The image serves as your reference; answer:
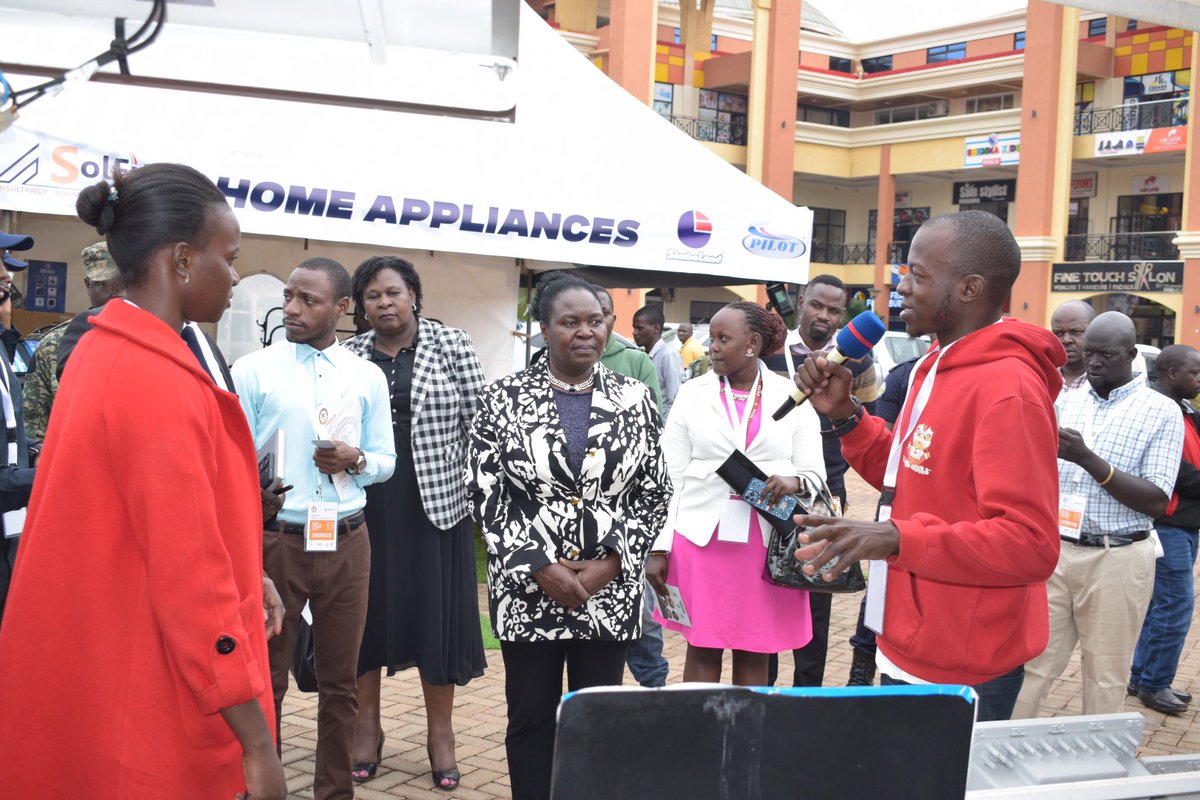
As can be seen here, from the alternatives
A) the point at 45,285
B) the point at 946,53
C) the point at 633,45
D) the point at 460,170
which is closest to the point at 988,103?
the point at 946,53

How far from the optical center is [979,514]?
2797 millimetres

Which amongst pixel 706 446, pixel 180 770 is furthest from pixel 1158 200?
pixel 180 770

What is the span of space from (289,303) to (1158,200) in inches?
1484

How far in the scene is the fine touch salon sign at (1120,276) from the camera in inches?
1248

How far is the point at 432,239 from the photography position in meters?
7.26

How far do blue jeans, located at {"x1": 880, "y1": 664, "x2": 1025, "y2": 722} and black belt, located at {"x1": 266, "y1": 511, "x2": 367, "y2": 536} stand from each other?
2.28 metres

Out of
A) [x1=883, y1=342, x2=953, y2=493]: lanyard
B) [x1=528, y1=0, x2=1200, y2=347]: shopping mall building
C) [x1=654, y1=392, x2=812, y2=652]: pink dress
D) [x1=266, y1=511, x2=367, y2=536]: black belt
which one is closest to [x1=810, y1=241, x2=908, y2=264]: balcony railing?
[x1=528, y1=0, x2=1200, y2=347]: shopping mall building

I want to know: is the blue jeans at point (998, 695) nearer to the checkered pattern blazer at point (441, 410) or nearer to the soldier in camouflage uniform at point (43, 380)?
the checkered pattern blazer at point (441, 410)

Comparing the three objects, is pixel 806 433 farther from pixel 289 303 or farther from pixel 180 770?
pixel 180 770

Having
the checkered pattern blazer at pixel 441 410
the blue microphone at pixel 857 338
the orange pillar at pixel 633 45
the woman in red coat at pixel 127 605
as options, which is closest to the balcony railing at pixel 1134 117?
the orange pillar at pixel 633 45

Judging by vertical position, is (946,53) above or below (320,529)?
above

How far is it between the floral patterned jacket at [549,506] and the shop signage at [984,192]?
3946cm

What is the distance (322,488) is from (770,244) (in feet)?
14.9

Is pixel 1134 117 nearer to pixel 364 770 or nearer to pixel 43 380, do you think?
pixel 364 770
